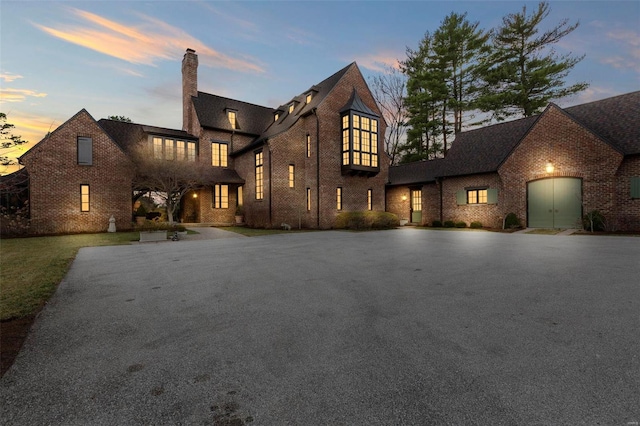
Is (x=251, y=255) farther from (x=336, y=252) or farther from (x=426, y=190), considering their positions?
(x=426, y=190)

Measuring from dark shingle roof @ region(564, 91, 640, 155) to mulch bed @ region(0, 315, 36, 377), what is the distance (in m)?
21.5

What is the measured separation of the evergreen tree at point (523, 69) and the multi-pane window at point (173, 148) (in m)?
28.1

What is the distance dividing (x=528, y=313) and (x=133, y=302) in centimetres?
565

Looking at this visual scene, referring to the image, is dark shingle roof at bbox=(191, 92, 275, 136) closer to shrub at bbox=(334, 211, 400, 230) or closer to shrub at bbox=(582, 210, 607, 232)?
shrub at bbox=(334, 211, 400, 230)

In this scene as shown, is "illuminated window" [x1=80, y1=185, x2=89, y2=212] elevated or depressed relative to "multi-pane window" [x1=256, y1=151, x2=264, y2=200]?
depressed

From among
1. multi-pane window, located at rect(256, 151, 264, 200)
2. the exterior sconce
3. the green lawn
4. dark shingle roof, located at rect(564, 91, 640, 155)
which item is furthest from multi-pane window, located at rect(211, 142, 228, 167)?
dark shingle roof, located at rect(564, 91, 640, 155)

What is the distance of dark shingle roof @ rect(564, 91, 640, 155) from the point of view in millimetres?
14483

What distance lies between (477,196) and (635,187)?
7411 mm

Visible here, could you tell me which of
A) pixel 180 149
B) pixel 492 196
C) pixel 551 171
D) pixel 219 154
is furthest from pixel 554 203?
pixel 180 149

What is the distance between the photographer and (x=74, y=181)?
17047 mm

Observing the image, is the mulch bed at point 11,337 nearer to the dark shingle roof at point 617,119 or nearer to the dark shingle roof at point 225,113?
the dark shingle roof at point 617,119

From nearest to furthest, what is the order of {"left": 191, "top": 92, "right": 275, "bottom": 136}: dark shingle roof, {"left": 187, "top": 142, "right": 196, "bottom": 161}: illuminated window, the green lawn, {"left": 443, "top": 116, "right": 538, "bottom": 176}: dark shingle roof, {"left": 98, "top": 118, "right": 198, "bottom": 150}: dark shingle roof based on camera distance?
1. the green lawn
2. {"left": 443, "top": 116, "right": 538, "bottom": 176}: dark shingle roof
3. {"left": 98, "top": 118, "right": 198, "bottom": 150}: dark shingle roof
4. {"left": 187, "top": 142, "right": 196, "bottom": 161}: illuminated window
5. {"left": 191, "top": 92, "right": 275, "bottom": 136}: dark shingle roof

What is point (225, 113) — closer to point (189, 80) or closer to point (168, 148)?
point (189, 80)

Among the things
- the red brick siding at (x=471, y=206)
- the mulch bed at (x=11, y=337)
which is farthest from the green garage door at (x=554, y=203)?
the mulch bed at (x=11, y=337)
